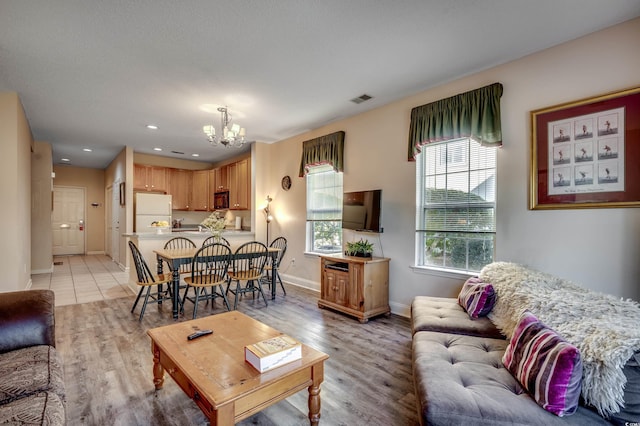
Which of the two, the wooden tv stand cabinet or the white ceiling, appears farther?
the wooden tv stand cabinet

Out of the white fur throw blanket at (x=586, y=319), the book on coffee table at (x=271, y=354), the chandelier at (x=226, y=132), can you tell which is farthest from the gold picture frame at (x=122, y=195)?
the white fur throw blanket at (x=586, y=319)

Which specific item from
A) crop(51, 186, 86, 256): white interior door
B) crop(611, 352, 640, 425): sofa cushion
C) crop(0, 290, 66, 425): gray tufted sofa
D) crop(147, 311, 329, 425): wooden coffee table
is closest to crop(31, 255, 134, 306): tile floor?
crop(51, 186, 86, 256): white interior door

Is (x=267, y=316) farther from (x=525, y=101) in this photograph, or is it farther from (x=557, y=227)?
(x=525, y=101)

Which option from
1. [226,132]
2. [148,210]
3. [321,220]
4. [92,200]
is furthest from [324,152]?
[92,200]

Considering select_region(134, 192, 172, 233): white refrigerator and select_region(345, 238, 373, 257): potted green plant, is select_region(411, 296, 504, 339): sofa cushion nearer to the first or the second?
select_region(345, 238, 373, 257): potted green plant

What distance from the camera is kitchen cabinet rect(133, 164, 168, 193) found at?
7066mm

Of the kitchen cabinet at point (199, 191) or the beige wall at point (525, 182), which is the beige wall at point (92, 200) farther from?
the beige wall at point (525, 182)

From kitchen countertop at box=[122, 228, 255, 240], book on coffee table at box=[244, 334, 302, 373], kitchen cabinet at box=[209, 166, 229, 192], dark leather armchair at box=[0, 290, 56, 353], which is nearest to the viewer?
book on coffee table at box=[244, 334, 302, 373]

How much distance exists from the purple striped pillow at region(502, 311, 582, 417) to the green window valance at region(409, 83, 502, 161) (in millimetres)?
2117

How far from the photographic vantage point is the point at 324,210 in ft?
16.9

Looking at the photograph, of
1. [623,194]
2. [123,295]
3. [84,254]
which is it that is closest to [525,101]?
[623,194]

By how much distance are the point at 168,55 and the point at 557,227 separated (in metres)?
3.86

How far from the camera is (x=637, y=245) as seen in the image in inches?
92.2

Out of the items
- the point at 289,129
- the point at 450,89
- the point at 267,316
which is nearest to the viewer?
the point at 450,89
